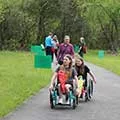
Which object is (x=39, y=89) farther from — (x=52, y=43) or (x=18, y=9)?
(x=18, y=9)

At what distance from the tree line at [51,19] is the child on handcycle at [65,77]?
4685 centimetres

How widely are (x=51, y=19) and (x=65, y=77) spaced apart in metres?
53.7

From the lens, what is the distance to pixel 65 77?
12.8 m

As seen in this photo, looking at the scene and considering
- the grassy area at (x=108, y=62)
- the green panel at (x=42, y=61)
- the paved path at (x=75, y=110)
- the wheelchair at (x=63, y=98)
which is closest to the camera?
the paved path at (x=75, y=110)

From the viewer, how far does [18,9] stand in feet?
206

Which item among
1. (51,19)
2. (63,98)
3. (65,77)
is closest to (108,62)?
(65,77)

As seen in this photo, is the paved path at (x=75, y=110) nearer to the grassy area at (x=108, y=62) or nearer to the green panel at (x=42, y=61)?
the green panel at (x=42, y=61)

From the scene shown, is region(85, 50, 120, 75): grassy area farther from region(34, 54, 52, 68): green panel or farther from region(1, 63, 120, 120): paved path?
region(1, 63, 120, 120): paved path

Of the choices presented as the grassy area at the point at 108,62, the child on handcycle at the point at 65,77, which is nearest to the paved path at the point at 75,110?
the child on handcycle at the point at 65,77

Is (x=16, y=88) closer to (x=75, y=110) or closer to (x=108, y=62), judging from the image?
(x=75, y=110)

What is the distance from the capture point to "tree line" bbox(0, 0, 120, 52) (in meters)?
63.0

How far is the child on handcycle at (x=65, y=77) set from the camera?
12502mm

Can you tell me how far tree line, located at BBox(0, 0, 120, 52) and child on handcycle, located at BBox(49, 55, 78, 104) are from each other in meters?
46.9

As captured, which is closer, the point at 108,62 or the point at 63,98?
the point at 63,98
